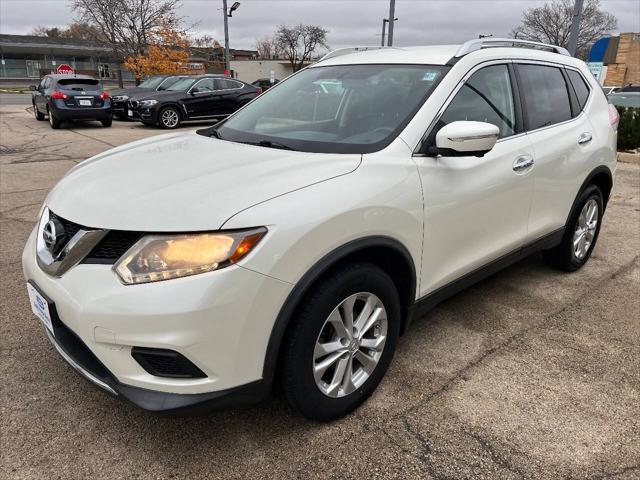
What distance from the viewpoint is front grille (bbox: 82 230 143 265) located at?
1.92 m

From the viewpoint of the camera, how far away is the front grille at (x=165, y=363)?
1851 millimetres

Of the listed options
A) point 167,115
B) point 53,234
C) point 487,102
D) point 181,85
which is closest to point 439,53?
point 487,102

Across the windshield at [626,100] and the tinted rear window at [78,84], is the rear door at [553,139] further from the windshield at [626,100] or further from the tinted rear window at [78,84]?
the tinted rear window at [78,84]

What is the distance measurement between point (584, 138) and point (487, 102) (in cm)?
127

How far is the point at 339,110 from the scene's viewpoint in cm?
294

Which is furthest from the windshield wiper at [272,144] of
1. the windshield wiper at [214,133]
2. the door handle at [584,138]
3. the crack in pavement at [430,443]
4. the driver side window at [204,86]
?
the driver side window at [204,86]

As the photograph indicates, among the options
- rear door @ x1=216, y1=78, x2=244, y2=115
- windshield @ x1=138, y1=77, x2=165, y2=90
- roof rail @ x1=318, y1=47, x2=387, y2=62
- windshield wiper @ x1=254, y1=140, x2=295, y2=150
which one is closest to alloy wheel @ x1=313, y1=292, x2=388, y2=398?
windshield wiper @ x1=254, y1=140, x2=295, y2=150

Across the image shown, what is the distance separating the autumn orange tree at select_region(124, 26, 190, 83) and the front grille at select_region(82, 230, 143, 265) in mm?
29650

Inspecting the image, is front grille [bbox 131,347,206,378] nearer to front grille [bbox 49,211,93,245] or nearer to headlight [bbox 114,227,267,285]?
headlight [bbox 114,227,267,285]

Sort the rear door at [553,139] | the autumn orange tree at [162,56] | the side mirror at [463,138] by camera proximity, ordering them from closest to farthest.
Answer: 1. the side mirror at [463,138]
2. the rear door at [553,139]
3. the autumn orange tree at [162,56]

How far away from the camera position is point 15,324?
328cm

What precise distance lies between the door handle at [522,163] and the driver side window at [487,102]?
0.17 metres

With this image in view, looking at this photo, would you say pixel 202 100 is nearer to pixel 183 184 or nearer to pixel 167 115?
pixel 167 115

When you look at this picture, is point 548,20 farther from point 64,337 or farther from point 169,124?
point 64,337
